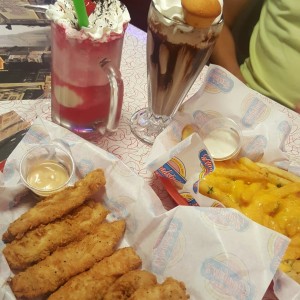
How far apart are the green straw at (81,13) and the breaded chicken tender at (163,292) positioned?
61 cm

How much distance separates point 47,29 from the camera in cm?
150

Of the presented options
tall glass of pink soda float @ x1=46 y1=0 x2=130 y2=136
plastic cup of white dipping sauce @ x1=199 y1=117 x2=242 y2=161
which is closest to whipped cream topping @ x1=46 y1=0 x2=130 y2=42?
tall glass of pink soda float @ x1=46 y1=0 x2=130 y2=136

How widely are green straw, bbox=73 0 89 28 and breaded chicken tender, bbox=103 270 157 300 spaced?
0.58 meters

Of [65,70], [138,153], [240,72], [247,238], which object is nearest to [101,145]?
[138,153]

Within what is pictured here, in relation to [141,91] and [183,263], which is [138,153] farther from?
[183,263]

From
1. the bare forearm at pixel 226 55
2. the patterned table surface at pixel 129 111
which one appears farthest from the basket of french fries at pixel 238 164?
the bare forearm at pixel 226 55

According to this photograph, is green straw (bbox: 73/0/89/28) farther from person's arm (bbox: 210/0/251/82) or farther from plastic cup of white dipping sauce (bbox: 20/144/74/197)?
person's arm (bbox: 210/0/251/82)

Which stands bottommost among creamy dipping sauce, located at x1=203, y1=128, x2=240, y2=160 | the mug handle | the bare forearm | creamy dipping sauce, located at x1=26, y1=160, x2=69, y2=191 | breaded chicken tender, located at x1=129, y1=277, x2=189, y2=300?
the bare forearm

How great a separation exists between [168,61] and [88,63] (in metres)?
0.21

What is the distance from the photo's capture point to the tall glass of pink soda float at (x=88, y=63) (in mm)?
1001

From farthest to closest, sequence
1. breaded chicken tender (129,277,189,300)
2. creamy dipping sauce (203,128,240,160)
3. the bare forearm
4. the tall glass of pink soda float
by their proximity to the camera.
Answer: the bare forearm
creamy dipping sauce (203,128,240,160)
the tall glass of pink soda float
breaded chicken tender (129,277,189,300)

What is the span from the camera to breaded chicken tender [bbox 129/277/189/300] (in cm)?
89

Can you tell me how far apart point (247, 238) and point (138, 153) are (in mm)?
461

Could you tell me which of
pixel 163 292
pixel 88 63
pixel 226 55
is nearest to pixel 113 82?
pixel 88 63
